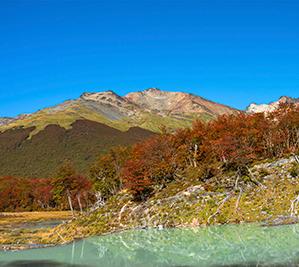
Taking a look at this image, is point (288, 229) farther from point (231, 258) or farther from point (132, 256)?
point (132, 256)

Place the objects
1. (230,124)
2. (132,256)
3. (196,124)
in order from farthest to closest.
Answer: (196,124)
(230,124)
(132,256)

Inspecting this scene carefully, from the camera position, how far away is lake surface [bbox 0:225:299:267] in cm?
3191

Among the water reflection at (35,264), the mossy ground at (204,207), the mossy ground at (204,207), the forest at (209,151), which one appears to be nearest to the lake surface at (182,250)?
the water reflection at (35,264)

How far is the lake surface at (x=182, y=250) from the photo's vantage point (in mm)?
31906

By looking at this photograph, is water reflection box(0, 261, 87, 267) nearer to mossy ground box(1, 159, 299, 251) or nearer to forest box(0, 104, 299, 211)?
mossy ground box(1, 159, 299, 251)

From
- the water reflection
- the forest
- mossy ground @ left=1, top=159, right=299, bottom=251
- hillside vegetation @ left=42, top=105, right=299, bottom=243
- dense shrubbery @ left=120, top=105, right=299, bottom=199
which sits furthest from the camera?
dense shrubbery @ left=120, top=105, right=299, bottom=199

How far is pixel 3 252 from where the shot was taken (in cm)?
4812

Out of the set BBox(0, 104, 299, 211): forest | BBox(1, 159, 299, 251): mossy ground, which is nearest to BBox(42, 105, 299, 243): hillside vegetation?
BBox(0, 104, 299, 211): forest

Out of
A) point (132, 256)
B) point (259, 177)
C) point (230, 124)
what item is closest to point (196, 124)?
point (230, 124)

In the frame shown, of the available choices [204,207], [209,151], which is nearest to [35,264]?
[204,207]

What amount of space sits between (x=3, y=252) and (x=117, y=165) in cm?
6616

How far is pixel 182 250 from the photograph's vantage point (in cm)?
3800

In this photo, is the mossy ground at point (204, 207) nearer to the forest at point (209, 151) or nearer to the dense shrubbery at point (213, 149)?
the forest at point (209, 151)

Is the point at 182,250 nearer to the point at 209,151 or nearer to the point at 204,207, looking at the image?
the point at 204,207
